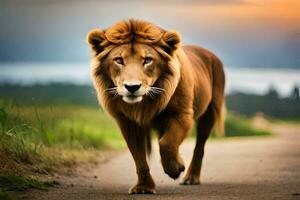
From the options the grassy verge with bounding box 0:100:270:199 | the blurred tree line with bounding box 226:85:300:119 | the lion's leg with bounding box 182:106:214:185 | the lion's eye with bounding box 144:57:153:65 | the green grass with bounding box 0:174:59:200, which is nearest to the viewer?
the green grass with bounding box 0:174:59:200

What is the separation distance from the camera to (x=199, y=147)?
844 centimetres

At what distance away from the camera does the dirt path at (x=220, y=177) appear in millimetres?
6844

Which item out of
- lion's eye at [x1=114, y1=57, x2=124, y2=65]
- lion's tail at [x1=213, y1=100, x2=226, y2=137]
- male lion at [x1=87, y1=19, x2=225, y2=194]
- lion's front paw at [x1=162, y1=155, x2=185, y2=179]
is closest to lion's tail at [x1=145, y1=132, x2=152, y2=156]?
male lion at [x1=87, y1=19, x2=225, y2=194]

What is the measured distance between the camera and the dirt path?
6844mm

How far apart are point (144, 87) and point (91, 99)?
7160 millimetres

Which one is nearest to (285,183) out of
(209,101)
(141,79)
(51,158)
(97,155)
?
(209,101)

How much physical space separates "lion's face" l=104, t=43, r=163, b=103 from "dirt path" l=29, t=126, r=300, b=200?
78 centimetres

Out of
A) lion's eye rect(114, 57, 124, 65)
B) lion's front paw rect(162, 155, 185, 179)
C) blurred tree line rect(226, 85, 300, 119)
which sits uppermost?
lion's eye rect(114, 57, 124, 65)

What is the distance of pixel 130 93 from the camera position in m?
6.57

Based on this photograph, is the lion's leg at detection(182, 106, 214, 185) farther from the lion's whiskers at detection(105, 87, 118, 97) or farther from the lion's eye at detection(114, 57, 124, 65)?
the lion's eye at detection(114, 57, 124, 65)

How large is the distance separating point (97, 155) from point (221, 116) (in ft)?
7.28

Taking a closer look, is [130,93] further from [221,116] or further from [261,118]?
[261,118]

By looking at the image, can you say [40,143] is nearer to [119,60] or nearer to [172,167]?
[119,60]

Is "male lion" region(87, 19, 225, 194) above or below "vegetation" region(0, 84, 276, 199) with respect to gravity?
above
